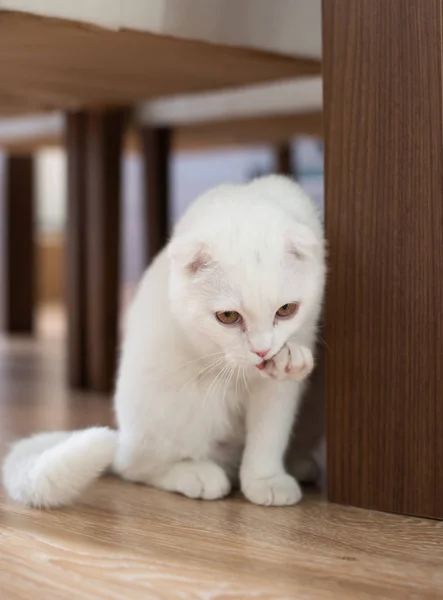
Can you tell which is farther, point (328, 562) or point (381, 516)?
point (381, 516)

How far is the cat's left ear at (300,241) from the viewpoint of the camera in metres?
1.20

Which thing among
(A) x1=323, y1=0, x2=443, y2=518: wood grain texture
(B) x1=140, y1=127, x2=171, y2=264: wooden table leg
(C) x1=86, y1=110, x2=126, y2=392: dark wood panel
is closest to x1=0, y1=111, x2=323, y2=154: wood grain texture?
(B) x1=140, y1=127, x2=171, y2=264: wooden table leg

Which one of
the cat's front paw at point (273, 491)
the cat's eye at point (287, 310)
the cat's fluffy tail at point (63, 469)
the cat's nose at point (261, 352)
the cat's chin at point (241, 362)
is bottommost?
the cat's front paw at point (273, 491)

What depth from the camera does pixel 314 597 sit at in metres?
0.97

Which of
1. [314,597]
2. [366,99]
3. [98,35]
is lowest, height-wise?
[314,597]

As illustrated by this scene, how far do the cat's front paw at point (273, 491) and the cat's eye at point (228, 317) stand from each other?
27 centimetres

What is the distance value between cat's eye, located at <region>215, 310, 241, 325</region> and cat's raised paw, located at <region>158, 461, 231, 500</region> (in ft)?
0.94

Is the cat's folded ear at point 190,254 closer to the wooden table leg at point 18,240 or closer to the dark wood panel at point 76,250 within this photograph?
the dark wood panel at point 76,250

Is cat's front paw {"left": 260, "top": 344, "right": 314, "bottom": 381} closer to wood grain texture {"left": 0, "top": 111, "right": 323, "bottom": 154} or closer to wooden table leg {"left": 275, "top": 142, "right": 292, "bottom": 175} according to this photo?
wood grain texture {"left": 0, "top": 111, "right": 323, "bottom": 154}

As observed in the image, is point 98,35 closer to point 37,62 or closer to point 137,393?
point 37,62

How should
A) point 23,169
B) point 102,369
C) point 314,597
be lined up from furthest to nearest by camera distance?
1. point 23,169
2. point 102,369
3. point 314,597

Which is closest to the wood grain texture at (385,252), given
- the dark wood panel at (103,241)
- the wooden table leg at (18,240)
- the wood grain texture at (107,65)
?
the wood grain texture at (107,65)

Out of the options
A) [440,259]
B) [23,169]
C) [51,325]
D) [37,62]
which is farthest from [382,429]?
[51,325]

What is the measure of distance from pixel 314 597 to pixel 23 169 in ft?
9.26
